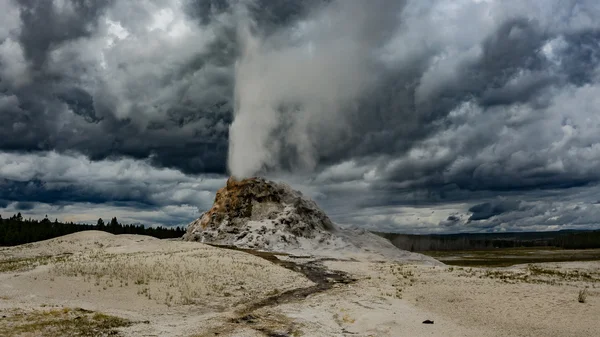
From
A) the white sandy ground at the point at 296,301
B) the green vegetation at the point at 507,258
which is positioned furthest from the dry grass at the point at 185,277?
the green vegetation at the point at 507,258

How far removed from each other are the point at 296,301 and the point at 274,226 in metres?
37.9

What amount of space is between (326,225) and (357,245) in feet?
28.2

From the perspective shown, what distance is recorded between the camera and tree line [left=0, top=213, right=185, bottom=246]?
333 feet

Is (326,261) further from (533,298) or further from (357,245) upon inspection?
(533,298)

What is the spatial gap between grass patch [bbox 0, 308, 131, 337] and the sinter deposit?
37977mm

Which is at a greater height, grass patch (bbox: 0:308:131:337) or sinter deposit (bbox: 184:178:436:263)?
sinter deposit (bbox: 184:178:436:263)

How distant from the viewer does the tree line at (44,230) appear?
333 ft

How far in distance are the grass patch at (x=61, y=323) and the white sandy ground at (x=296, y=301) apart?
0.99 m

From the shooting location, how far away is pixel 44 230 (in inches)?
4370

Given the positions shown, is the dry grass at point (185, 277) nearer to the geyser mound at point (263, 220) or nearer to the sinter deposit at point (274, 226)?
the sinter deposit at point (274, 226)

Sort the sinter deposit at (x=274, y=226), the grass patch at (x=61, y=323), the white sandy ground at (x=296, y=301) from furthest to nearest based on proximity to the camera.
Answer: the sinter deposit at (x=274, y=226) < the white sandy ground at (x=296, y=301) < the grass patch at (x=61, y=323)

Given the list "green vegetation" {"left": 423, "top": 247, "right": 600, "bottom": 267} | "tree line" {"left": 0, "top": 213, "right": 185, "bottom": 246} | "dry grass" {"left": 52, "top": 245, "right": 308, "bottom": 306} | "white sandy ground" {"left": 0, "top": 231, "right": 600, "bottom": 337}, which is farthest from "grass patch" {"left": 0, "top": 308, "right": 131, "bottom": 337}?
"tree line" {"left": 0, "top": 213, "right": 185, "bottom": 246}

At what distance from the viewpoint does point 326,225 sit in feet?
230

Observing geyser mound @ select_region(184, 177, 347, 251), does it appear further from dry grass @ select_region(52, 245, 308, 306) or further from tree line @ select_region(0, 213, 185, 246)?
tree line @ select_region(0, 213, 185, 246)
